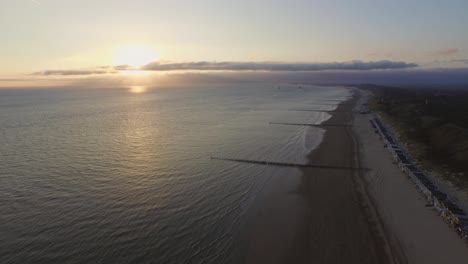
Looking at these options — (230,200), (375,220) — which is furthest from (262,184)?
(375,220)

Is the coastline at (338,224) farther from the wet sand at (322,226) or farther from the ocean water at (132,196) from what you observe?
the ocean water at (132,196)

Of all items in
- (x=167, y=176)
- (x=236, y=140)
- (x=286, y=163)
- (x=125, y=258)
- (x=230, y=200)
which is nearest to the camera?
(x=125, y=258)

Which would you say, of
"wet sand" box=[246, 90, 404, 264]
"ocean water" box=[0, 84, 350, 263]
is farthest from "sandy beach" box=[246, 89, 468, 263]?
"ocean water" box=[0, 84, 350, 263]

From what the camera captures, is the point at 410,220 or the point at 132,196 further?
the point at 132,196

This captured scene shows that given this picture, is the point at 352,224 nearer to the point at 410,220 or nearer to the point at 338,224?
the point at 338,224

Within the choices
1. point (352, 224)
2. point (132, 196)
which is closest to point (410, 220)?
point (352, 224)

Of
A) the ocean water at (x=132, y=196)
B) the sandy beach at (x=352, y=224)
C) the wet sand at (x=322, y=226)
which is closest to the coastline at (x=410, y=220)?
the sandy beach at (x=352, y=224)

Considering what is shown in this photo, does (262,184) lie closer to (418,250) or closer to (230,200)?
(230,200)
